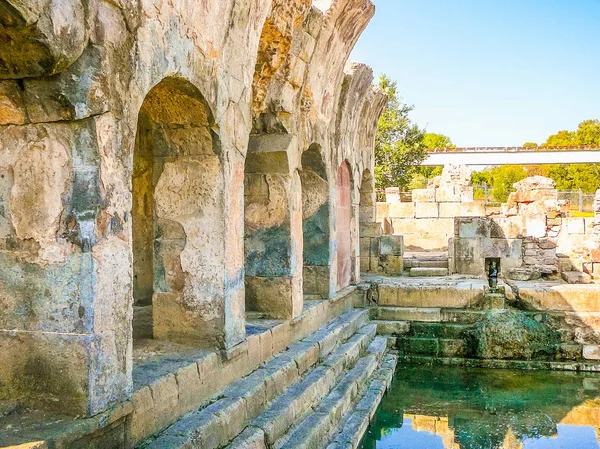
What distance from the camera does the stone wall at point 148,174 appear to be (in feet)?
10.1

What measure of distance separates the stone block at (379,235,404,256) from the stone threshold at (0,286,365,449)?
5.92m

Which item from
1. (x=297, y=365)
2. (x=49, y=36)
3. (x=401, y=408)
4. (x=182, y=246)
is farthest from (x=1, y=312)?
(x=401, y=408)

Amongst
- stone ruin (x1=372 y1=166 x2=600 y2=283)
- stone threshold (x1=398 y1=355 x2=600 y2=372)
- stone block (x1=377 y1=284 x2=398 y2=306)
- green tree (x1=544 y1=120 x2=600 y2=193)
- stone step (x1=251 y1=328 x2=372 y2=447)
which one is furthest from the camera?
green tree (x1=544 y1=120 x2=600 y2=193)

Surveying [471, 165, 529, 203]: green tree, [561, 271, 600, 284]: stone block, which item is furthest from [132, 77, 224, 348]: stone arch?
[471, 165, 529, 203]: green tree

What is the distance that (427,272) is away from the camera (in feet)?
38.3

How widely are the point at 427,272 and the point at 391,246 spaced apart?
2.99ft

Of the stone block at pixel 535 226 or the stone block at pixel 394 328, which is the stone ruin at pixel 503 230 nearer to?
the stone block at pixel 535 226

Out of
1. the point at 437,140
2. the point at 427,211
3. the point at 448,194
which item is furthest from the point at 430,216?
the point at 437,140

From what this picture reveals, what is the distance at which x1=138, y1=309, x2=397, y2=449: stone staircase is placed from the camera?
4.06 meters

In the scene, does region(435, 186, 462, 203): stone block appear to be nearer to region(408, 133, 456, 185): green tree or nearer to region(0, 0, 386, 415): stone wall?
region(408, 133, 456, 185): green tree

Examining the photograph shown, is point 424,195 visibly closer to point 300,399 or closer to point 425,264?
point 425,264

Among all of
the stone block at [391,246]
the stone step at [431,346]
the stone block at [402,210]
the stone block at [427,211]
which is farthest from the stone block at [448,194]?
the stone step at [431,346]

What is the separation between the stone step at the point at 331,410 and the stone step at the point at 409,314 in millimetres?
1512

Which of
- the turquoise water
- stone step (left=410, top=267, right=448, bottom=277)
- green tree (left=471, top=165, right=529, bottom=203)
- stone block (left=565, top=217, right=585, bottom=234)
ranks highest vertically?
green tree (left=471, top=165, right=529, bottom=203)
